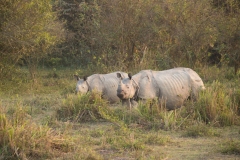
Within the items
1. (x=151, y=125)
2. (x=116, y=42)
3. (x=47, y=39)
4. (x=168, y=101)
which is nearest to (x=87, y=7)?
(x=116, y=42)

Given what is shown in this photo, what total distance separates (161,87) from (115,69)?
226 inches

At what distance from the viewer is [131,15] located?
16812 millimetres

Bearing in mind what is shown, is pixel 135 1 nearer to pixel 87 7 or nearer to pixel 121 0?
pixel 121 0

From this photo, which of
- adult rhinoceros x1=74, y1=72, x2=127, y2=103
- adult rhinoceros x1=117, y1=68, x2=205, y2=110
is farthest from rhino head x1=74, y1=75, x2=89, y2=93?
adult rhinoceros x1=117, y1=68, x2=205, y2=110

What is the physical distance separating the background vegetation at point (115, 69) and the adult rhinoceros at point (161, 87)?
38 centimetres

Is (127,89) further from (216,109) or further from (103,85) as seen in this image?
(103,85)

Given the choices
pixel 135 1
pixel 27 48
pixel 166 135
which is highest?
pixel 135 1

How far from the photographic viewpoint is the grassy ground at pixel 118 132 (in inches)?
255

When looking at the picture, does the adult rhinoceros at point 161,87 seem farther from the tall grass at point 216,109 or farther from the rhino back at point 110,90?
the rhino back at point 110,90

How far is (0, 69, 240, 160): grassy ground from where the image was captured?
6.48 m

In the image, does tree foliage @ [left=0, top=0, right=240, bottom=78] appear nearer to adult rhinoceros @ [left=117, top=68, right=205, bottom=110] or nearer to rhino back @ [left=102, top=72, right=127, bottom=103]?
rhino back @ [left=102, top=72, right=127, bottom=103]

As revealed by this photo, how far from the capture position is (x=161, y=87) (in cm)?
970

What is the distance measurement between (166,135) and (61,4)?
1332 centimetres

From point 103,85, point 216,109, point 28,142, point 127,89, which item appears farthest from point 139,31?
point 28,142
